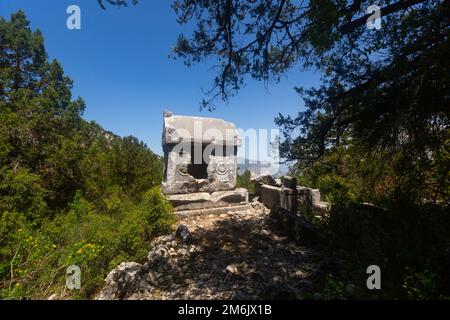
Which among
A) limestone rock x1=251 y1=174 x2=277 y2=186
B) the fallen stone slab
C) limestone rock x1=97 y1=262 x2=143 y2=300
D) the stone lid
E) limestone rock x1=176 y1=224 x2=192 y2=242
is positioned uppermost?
the stone lid

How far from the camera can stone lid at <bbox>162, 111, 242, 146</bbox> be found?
6.90 metres

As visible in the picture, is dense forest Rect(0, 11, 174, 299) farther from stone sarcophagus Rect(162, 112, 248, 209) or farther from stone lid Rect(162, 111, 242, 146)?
stone lid Rect(162, 111, 242, 146)

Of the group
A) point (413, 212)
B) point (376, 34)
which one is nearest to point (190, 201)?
point (413, 212)

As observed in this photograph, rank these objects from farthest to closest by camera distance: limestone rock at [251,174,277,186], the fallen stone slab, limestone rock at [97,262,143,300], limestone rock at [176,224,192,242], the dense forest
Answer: limestone rock at [251,174,277,186], the fallen stone slab, limestone rock at [176,224,192,242], the dense forest, limestone rock at [97,262,143,300]

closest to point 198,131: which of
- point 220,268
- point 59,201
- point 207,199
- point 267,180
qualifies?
point 207,199

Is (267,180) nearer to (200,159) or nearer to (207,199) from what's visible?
(200,159)

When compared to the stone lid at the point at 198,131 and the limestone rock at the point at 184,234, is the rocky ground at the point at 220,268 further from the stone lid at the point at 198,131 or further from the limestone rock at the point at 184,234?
the stone lid at the point at 198,131

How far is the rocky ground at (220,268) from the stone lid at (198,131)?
3085 mm

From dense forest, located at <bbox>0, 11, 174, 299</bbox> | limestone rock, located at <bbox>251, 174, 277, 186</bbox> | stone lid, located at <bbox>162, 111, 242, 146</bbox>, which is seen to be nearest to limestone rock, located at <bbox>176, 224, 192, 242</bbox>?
dense forest, located at <bbox>0, 11, 174, 299</bbox>

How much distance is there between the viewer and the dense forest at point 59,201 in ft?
12.1

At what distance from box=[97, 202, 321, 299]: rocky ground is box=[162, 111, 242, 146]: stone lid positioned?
3.09 meters

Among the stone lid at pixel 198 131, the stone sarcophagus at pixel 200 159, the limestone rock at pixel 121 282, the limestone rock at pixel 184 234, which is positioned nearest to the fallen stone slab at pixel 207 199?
the stone sarcophagus at pixel 200 159

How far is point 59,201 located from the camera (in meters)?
7.60

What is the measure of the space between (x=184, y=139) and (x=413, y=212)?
6.06 m
